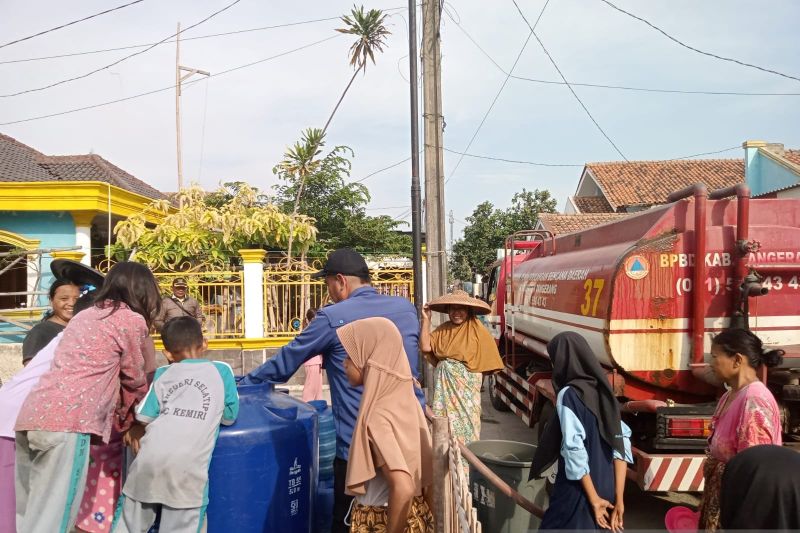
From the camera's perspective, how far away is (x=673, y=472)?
13.7 ft

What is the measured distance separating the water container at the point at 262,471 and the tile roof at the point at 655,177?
21.9 metres

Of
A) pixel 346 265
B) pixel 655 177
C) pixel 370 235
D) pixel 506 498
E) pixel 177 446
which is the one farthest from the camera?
pixel 655 177

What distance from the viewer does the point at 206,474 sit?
2.71 metres

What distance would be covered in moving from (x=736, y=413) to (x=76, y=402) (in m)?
2.96

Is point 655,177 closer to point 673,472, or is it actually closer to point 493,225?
point 493,225

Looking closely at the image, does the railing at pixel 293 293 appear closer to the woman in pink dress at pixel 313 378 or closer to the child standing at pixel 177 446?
the woman in pink dress at pixel 313 378

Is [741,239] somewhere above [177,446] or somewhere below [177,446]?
above

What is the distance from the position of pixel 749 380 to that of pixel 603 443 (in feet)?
2.32

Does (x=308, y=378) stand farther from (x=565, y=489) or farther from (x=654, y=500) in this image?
A: (x=565, y=489)

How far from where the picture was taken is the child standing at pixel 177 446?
264cm

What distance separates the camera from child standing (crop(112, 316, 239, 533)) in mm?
2639

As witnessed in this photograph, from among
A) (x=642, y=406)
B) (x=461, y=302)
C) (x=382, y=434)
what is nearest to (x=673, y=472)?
(x=642, y=406)

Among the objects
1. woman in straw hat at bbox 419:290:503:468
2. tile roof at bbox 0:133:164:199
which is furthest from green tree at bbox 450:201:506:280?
woman in straw hat at bbox 419:290:503:468

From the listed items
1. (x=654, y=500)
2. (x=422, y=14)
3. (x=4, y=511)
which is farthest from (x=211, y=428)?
(x=422, y=14)
